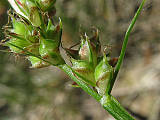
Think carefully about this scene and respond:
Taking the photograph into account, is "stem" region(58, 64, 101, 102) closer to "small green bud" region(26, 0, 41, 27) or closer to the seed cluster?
the seed cluster

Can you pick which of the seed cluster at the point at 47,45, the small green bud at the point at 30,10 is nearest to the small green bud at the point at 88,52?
the seed cluster at the point at 47,45

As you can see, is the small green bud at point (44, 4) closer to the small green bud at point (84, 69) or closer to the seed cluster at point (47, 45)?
the seed cluster at point (47, 45)

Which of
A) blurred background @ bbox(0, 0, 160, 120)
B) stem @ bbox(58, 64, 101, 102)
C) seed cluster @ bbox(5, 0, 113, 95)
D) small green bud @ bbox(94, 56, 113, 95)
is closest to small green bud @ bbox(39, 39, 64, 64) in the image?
seed cluster @ bbox(5, 0, 113, 95)

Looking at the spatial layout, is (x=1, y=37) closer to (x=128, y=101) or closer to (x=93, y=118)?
(x=128, y=101)

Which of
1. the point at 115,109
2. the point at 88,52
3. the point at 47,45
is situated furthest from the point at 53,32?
the point at 115,109

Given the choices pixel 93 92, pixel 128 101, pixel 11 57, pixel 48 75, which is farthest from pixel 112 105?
pixel 48 75
